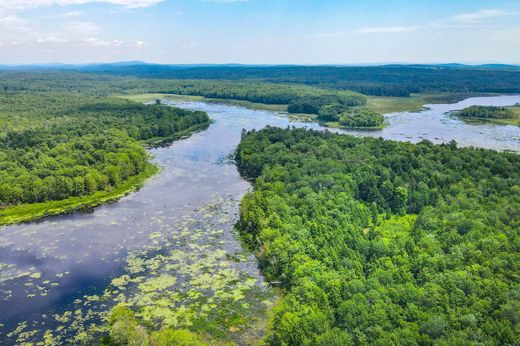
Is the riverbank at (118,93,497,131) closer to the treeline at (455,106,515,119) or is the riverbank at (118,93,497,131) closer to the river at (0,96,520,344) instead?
the treeline at (455,106,515,119)

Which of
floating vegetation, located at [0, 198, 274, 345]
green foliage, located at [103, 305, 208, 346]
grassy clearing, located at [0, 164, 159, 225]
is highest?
grassy clearing, located at [0, 164, 159, 225]

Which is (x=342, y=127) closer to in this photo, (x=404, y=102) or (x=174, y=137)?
(x=174, y=137)

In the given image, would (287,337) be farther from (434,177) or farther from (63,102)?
(63,102)


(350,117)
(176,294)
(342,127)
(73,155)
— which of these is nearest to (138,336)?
(176,294)

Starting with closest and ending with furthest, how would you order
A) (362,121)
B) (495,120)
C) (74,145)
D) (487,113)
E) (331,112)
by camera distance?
(74,145)
(362,121)
(495,120)
(487,113)
(331,112)

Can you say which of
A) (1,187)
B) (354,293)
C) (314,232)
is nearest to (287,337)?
(354,293)

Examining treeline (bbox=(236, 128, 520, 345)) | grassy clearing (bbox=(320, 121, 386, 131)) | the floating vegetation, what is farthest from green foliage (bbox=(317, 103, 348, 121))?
the floating vegetation
